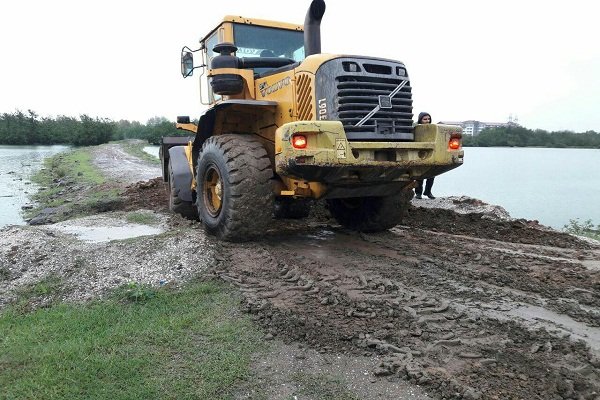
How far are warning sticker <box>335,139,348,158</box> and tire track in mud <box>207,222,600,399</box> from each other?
1.22 metres

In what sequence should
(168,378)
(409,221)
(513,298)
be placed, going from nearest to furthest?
(168,378), (513,298), (409,221)

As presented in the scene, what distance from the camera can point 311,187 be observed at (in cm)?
625

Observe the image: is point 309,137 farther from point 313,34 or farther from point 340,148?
point 313,34

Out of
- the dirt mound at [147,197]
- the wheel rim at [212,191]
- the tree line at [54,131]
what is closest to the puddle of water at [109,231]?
the wheel rim at [212,191]

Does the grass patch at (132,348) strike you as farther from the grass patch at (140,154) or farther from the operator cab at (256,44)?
the grass patch at (140,154)

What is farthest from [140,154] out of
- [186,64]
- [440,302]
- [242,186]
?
[440,302]

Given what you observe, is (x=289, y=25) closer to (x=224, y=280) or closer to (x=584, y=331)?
(x=224, y=280)

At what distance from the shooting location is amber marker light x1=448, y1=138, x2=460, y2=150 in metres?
6.34

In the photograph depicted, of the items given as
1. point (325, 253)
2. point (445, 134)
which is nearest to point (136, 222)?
point (325, 253)

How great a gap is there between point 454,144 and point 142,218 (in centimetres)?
561

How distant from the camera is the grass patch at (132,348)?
11.0 feet

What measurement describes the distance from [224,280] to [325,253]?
1599 millimetres

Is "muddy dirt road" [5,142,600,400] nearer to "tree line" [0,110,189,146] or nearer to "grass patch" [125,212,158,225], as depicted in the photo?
"grass patch" [125,212,158,225]

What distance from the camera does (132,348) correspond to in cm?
387
